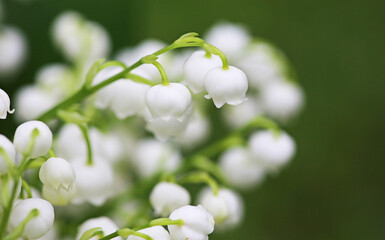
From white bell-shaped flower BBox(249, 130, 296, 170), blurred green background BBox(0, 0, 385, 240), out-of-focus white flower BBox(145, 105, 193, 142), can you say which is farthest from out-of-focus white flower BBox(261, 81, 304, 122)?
blurred green background BBox(0, 0, 385, 240)

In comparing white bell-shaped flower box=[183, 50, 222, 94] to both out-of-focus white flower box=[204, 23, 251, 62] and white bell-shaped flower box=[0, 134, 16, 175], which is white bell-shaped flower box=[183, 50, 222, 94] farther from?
out-of-focus white flower box=[204, 23, 251, 62]

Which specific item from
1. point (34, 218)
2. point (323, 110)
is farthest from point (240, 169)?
point (323, 110)

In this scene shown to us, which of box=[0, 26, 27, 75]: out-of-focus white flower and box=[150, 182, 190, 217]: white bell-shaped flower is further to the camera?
box=[0, 26, 27, 75]: out-of-focus white flower

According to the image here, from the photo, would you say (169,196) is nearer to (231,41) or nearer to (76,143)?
(76,143)

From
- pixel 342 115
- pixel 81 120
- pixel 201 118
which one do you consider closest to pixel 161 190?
pixel 81 120

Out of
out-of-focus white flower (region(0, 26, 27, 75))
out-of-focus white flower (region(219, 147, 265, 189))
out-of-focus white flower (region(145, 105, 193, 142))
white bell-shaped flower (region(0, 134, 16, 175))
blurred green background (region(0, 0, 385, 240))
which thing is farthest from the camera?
blurred green background (region(0, 0, 385, 240))
